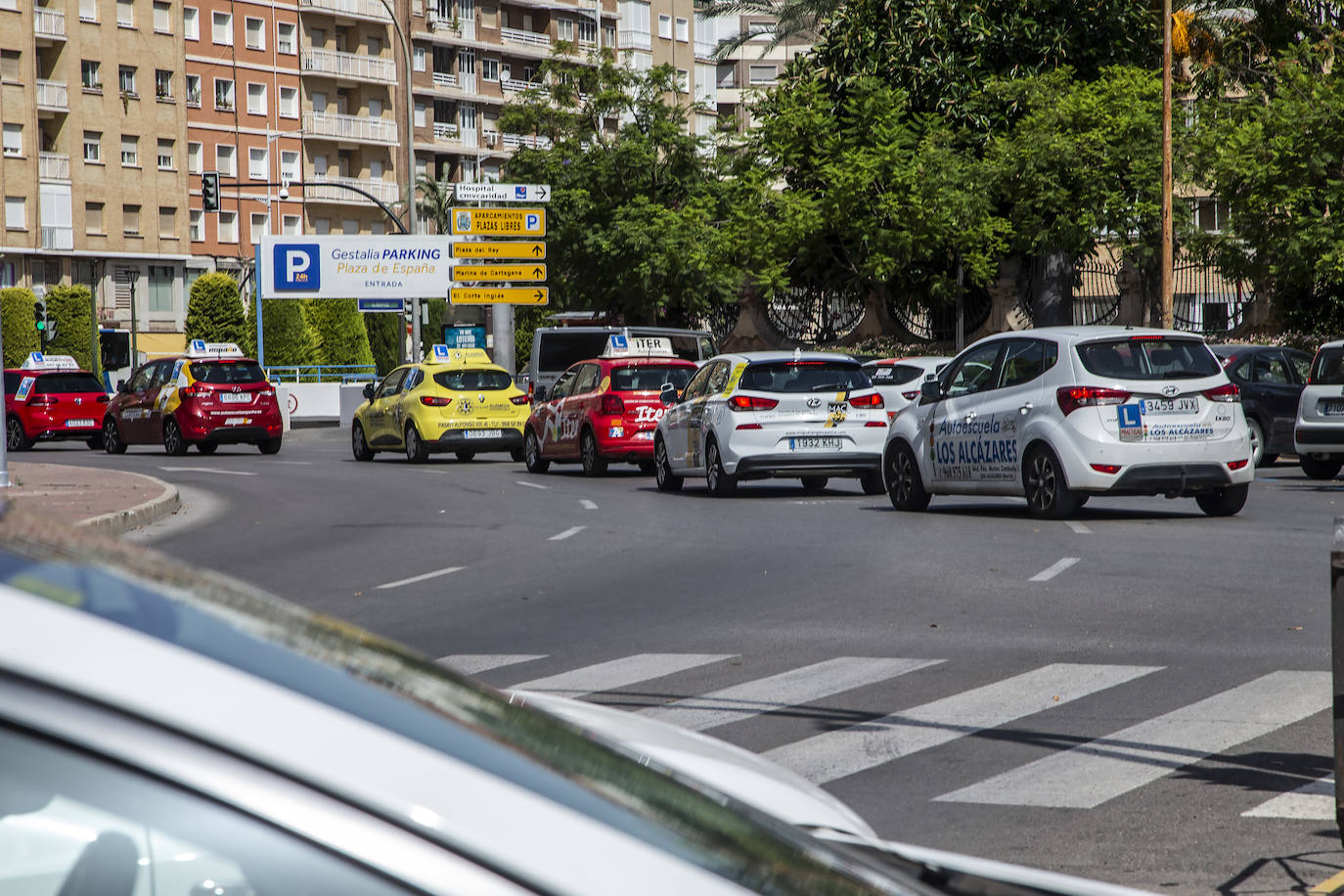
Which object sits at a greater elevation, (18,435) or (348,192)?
(348,192)

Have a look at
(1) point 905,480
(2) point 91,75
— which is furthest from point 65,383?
(2) point 91,75

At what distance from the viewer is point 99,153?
263 feet

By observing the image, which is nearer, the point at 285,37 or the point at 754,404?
the point at 754,404

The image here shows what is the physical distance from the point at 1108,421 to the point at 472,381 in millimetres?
16512

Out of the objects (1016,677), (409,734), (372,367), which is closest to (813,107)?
(372,367)

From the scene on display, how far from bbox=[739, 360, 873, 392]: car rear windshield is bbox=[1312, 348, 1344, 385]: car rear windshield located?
6.31 metres

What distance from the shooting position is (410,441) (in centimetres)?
3139

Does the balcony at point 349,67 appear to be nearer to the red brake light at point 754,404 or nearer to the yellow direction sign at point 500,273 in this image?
the yellow direction sign at point 500,273

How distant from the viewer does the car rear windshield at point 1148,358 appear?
Answer: 1627 centimetres

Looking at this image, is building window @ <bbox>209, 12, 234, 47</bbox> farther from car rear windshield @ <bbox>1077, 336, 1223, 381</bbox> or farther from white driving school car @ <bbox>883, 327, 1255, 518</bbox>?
car rear windshield @ <bbox>1077, 336, 1223, 381</bbox>

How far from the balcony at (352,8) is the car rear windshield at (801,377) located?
72.4 metres

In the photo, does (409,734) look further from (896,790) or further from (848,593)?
(848,593)

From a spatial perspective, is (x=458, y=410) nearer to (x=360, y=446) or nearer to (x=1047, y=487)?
(x=360, y=446)

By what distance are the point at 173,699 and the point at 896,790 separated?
16.9ft
